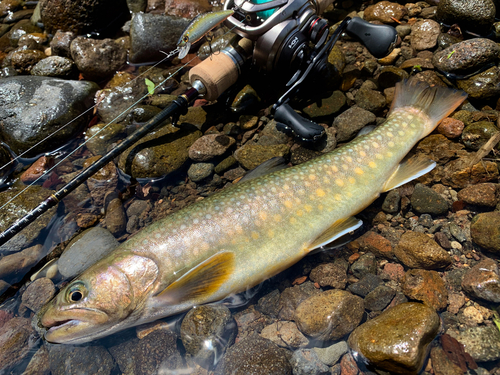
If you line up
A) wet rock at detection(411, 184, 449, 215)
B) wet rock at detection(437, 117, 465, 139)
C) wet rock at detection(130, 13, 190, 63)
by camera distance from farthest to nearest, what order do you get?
wet rock at detection(130, 13, 190, 63), wet rock at detection(437, 117, 465, 139), wet rock at detection(411, 184, 449, 215)

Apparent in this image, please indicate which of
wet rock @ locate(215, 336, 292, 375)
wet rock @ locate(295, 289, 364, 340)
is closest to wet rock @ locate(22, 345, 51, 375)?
wet rock @ locate(215, 336, 292, 375)

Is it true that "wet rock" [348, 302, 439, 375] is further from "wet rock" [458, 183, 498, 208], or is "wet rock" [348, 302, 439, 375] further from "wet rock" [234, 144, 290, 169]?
"wet rock" [234, 144, 290, 169]

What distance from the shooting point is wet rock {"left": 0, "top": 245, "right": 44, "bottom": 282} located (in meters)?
3.34

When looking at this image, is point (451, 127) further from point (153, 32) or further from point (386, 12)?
point (153, 32)

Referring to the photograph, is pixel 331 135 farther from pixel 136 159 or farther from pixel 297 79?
pixel 136 159

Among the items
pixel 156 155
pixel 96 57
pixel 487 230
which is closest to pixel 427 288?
pixel 487 230

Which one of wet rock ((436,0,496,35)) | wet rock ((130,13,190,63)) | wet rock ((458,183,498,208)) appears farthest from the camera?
wet rock ((130,13,190,63))

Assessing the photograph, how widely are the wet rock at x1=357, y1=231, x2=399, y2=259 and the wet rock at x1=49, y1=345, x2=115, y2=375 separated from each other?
2.70 metres

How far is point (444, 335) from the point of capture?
255 cm

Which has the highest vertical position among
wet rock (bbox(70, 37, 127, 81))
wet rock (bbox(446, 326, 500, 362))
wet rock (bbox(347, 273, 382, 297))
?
wet rock (bbox(70, 37, 127, 81))

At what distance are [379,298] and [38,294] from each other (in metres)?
3.42

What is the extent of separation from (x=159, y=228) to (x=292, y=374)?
1.69 metres

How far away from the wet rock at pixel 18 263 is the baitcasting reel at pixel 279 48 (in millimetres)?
2714

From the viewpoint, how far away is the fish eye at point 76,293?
2.47 metres
